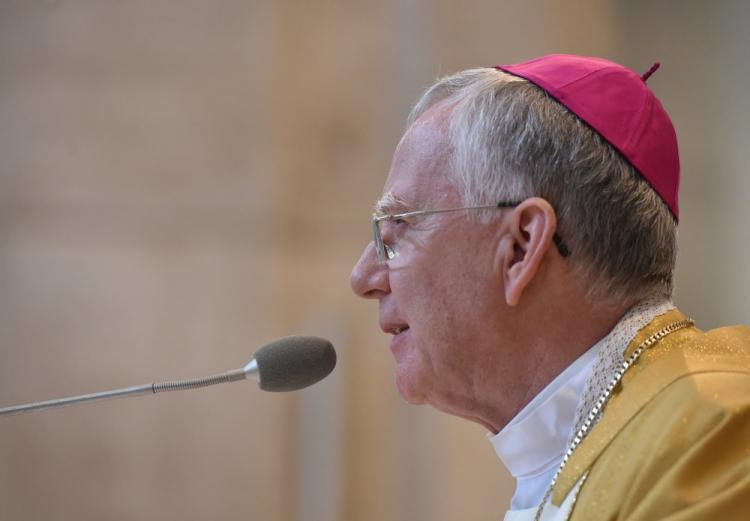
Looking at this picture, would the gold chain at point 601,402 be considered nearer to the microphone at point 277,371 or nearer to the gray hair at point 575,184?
the gray hair at point 575,184

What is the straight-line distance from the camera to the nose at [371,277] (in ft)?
5.14

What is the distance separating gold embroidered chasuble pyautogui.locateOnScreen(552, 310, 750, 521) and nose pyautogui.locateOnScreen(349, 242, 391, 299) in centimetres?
46

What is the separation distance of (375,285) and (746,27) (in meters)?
2.26

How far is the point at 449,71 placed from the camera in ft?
10.3

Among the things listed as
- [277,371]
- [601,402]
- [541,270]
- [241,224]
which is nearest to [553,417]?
[601,402]

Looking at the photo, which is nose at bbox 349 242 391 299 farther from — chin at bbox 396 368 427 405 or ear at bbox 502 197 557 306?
ear at bbox 502 197 557 306

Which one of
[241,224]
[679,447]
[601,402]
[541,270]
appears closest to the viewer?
[679,447]

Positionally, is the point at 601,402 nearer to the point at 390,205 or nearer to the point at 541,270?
the point at 541,270

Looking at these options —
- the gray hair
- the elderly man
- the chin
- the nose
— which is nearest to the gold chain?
the elderly man

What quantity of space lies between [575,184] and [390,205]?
1.10 ft

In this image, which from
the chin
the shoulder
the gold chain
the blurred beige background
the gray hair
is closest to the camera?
the shoulder

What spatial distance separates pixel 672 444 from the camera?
43.3 inches

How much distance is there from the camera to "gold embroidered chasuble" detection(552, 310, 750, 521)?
1.04 metres

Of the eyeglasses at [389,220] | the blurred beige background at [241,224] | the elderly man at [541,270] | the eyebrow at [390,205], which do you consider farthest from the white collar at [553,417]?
the blurred beige background at [241,224]
